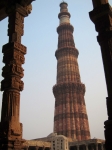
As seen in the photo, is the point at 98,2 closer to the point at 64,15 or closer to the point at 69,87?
the point at 69,87

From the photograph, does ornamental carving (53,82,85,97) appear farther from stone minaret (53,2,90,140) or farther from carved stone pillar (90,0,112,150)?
carved stone pillar (90,0,112,150)

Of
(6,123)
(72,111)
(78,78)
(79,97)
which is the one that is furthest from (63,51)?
(6,123)

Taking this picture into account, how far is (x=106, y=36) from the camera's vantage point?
4.38 m

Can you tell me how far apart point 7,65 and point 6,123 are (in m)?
1.59

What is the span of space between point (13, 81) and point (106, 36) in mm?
2570

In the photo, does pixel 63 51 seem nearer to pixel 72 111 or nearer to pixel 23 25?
pixel 72 111

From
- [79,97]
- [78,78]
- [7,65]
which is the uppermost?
[78,78]

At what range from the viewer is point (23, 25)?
6.14m

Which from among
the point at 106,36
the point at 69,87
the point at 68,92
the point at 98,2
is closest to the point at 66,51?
the point at 69,87

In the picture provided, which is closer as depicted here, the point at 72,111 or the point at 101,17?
the point at 101,17

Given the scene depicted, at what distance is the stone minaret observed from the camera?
30.5m

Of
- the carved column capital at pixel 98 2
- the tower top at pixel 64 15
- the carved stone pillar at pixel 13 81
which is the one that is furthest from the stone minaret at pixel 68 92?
the carved column capital at pixel 98 2

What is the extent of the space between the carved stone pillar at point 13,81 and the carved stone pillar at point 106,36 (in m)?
2.16

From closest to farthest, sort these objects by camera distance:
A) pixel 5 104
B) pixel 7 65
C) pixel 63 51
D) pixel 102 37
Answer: pixel 102 37
pixel 5 104
pixel 7 65
pixel 63 51
